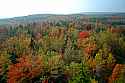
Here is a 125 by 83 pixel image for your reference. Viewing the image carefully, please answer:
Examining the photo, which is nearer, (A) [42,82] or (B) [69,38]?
(A) [42,82]

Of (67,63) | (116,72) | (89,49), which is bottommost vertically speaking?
(67,63)

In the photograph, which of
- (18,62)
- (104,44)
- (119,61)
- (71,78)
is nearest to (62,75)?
(71,78)

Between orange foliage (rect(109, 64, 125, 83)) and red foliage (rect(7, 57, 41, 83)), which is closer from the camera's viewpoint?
orange foliage (rect(109, 64, 125, 83))

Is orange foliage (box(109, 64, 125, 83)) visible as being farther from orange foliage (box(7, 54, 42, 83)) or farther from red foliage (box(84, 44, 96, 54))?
red foliage (box(84, 44, 96, 54))

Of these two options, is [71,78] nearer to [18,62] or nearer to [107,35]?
[18,62]

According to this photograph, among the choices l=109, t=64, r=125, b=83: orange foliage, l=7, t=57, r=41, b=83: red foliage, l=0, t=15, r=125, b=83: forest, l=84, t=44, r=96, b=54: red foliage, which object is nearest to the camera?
l=109, t=64, r=125, b=83: orange foliage

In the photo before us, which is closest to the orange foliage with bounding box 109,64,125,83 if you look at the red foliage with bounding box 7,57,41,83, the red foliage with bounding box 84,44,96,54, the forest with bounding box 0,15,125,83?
the forest with bounding box 0,15,125,83

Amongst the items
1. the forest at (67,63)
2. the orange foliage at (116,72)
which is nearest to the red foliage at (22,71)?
the forest at (67,63)

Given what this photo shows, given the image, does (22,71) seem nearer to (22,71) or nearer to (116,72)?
(22,71)

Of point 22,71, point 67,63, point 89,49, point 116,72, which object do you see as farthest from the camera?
point 89,49

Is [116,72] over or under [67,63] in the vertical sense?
over

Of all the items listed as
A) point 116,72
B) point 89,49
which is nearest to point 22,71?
point 116,72
